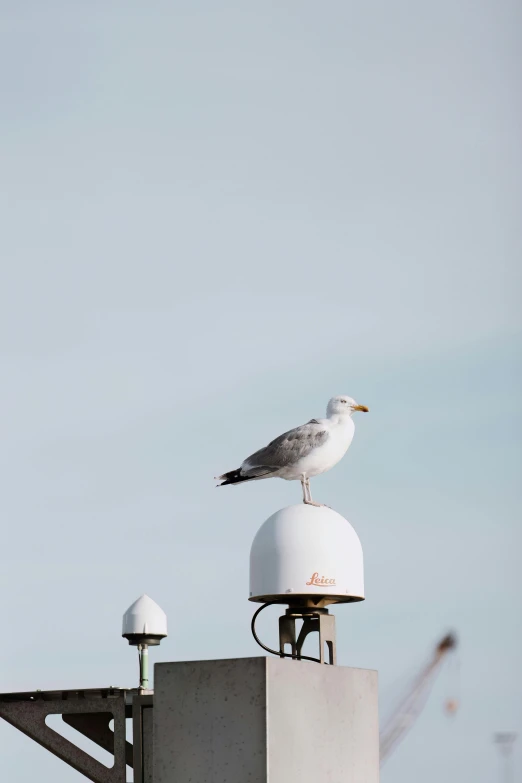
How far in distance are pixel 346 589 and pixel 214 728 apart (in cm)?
210

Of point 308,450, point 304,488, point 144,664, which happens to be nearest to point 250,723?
point 304,488

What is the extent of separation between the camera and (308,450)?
45.4ft

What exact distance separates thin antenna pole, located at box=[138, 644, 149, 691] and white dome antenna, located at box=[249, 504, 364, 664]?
12.4ft

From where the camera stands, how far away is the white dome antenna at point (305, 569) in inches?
482

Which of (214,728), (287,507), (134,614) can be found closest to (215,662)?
(214,728)

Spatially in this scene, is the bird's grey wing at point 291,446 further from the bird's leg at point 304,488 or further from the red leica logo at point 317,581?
the red leica logo at point 317,581

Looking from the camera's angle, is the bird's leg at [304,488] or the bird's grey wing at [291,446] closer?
the bird's leg at [304,488]

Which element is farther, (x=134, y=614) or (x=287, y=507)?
(x=134, y=614)

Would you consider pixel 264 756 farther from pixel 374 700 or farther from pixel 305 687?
pixel 374 700

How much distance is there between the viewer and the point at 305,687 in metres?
11.2

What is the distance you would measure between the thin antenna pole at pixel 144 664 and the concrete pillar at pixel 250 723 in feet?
15.0

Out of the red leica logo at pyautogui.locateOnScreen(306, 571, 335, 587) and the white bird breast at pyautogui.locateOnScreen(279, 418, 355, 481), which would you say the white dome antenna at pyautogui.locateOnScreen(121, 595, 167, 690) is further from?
the red leica logo at pyautogui.locateOnScreen(306, 571, 335, 587)

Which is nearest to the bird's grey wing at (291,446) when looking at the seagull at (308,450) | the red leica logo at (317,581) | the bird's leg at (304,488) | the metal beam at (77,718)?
the seagull at (308,450)

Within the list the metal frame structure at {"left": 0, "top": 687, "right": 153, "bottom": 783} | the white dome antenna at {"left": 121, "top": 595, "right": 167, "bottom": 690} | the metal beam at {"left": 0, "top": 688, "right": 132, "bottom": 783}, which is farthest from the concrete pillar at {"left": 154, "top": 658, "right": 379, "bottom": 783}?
the white dome antenna at {"left": 121, "top": 595, "right": 167, "bottom": 690}
